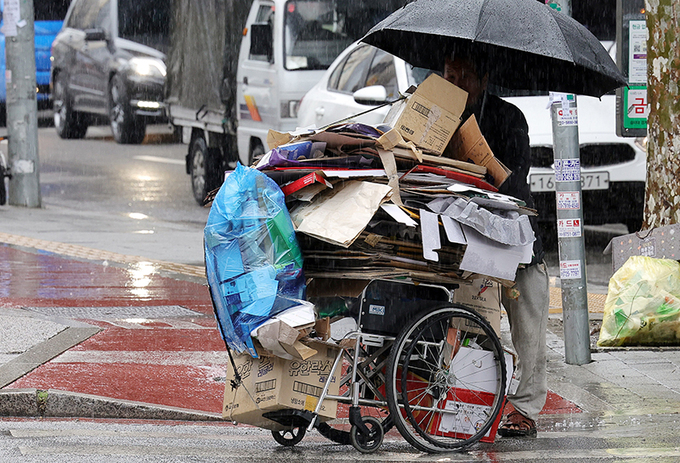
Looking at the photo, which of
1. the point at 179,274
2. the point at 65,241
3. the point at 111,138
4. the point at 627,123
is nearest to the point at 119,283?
the point at 179,274

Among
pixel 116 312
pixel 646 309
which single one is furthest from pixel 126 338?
pixel 646 309

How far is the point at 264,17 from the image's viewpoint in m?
14.4

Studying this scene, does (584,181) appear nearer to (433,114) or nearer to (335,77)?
(335,77)

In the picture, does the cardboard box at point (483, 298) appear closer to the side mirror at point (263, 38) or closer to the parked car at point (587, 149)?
the parked car at point (587, 149)

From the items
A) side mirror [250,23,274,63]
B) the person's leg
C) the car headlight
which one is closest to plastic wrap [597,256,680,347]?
the person's leg

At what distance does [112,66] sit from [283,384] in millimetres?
15986

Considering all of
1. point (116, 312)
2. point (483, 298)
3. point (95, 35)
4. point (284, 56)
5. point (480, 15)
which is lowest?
point (116, 312)

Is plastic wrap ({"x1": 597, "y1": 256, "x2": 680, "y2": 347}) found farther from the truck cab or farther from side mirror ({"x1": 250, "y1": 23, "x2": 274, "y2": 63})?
side mirror ({"x1": 250, "y1": 23, "x2": 274, "y2": 63})

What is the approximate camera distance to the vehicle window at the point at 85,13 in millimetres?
20766

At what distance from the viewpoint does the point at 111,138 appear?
23156mm

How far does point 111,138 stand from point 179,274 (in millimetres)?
13449

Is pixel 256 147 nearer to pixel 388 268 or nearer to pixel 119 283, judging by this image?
pixel 119 283

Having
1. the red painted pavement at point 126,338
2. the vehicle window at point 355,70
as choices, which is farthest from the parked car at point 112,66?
the red painted pavement at point 126,338

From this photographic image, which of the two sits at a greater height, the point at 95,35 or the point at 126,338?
the point at 95,35
